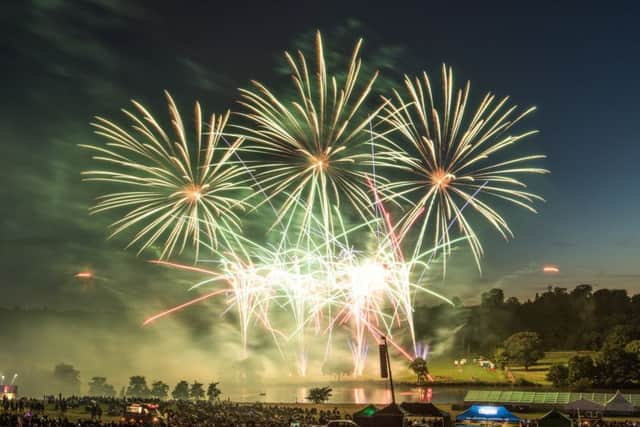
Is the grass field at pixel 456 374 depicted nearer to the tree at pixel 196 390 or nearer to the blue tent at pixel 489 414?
the tree at pixel 196 390

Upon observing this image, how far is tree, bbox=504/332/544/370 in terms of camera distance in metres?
107

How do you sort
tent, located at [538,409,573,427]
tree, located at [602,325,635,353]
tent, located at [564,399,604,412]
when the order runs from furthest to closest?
tree, located at [602,325,635,353], tent, located at [564,399,604,412], tent, located at [538,409,573,427]

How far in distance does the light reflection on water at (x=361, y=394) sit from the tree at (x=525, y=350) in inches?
421

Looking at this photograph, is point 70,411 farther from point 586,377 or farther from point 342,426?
point 586,377

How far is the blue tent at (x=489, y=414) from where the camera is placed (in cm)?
3453

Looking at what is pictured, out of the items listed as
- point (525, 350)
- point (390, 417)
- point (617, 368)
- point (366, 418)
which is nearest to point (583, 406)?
point (390, 417)

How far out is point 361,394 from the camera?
141 meters

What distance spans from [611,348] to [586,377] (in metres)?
5.90

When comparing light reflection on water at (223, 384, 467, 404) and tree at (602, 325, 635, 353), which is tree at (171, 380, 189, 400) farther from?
tree at (602, 325, 635, 353)

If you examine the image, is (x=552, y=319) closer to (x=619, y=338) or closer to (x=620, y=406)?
(x=619, y=338)

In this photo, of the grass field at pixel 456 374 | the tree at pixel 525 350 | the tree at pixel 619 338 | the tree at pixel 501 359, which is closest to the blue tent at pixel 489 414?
the tree at pixel 619 338

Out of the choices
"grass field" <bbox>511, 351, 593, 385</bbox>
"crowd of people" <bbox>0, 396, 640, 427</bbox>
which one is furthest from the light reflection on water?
"crowd of people" <bbox>0, 396, 640, 427</bbox>

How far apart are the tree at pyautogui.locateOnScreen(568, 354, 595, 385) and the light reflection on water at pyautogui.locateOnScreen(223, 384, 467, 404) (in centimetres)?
1646

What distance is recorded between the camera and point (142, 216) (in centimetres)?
3559
